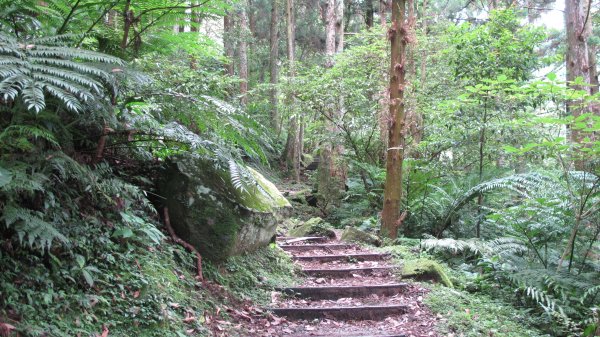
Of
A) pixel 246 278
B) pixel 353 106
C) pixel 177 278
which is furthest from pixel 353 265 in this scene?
pixel 353 106

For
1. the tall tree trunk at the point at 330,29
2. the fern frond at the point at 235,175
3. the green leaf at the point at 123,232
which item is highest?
the tall tree trunk at the point at 330,29

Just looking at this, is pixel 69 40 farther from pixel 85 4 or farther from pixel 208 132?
pixel 208 132

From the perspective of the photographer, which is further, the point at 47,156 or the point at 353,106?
the point at 353,106

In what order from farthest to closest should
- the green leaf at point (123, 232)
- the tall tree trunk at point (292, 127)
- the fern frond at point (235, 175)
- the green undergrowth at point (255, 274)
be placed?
the tall tree trunk at point (292, 127) → the green undergrowth at point (255, 274) → the fern frond at point (235, 175) → the green leaf at point (123, 232)

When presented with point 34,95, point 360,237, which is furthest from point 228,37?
point 34,95

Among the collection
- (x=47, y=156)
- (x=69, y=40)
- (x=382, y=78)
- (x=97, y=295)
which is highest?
(x=382, y=78)

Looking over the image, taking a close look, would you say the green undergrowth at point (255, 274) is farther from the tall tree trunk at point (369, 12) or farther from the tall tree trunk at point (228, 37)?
the tall tree trunk at point (369, 12)

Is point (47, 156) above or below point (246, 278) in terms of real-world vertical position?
above

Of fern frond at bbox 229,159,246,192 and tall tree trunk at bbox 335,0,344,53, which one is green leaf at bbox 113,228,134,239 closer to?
fern frond at bbox 229,159,246,192

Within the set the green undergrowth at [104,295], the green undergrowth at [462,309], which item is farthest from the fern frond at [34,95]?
the green undergrowth at [462,309]

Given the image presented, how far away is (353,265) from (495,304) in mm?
2001

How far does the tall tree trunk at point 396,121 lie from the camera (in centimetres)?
720

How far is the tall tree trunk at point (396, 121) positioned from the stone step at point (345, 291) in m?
2.48

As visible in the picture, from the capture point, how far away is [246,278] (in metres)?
4.64
